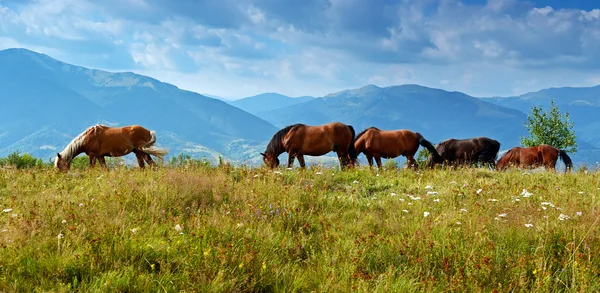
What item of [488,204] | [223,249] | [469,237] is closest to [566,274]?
[469,237]

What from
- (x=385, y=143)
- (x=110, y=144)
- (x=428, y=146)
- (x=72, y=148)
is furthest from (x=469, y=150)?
(x=72, y=148)

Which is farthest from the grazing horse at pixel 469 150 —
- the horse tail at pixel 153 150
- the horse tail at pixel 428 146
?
the horse tail at pixel 153 150

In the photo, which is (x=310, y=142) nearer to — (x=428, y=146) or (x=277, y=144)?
(x=277, y=144)

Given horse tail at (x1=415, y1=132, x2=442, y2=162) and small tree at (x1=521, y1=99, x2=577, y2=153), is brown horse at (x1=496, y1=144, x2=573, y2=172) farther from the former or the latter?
small tree at (x1=521, y1=99, x2=577, y2=153)

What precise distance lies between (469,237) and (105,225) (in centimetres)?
464

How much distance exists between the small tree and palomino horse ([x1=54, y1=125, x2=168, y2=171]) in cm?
5296

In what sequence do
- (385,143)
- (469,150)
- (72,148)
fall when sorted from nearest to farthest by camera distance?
1. (72,148)
2. (385,143)
3. (469,150)

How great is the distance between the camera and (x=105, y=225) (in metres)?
4.92

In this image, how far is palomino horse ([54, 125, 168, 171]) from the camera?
14.6m

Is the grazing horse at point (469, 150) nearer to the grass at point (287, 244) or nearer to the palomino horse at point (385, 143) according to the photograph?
the palomino horse at point (385, 143)

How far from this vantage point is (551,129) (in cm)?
5600

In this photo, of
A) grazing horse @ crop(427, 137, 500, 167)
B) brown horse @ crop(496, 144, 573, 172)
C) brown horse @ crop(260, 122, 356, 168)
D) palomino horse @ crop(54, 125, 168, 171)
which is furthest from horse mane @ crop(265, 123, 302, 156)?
grazing horse @ crop(427, 137, 500, 167)

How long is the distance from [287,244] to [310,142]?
11.7m

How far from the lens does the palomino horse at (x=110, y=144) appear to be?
47.9ft
